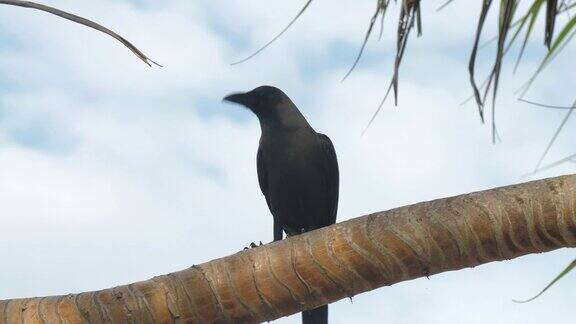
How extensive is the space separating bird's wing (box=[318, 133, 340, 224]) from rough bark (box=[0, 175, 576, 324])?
7.97ft

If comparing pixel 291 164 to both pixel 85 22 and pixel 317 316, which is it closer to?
pixel 317 316

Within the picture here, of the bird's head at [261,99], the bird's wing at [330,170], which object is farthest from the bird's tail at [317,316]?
the bird's head at [261,99]

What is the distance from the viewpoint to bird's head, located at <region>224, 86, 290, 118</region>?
530 centimetres

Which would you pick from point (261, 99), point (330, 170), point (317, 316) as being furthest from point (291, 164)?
point (317, 316)

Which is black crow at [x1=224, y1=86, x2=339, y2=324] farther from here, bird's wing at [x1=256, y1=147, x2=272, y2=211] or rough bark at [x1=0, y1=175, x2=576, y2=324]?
rough bark at [x1=0, y1=175, x2=576, y2=324]

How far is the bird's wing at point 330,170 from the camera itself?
536cm

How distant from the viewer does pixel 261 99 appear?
5.37 m

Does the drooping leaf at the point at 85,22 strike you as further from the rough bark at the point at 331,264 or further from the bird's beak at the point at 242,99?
the bird's beak at the point at 242,99

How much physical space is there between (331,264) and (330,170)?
8.42 ft

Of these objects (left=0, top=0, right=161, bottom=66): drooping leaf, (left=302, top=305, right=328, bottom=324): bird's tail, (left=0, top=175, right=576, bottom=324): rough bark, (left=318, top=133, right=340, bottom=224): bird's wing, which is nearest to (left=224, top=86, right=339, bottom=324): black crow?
(left=318, top=133, right=340, bottom=224): bird's wing

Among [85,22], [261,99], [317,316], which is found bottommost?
[317,316]

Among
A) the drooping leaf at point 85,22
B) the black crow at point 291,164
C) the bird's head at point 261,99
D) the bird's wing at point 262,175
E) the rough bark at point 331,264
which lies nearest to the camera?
the drooping leaf at point 85,22

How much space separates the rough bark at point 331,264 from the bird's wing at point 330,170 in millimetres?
2430

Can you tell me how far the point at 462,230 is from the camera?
9.13 feet
